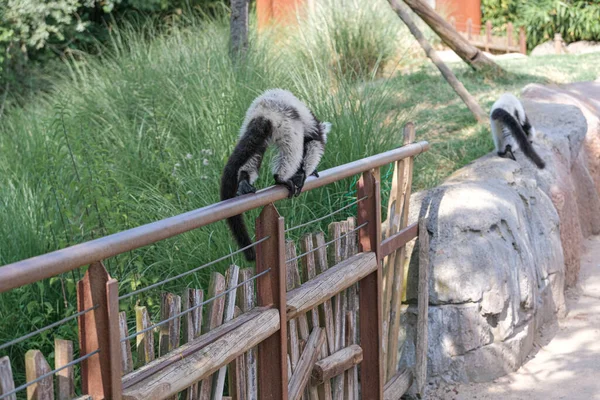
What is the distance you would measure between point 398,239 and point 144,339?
2399 mm

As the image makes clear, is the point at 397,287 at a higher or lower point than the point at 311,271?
lower

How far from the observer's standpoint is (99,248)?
2.16 metres

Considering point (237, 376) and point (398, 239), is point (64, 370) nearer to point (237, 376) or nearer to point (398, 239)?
point (237, 376)

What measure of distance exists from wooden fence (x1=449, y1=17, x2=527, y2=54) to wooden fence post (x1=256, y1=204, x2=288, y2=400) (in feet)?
51.0

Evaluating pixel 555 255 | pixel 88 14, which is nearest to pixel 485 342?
pixel 555 255

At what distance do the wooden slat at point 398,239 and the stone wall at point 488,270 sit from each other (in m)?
0.25

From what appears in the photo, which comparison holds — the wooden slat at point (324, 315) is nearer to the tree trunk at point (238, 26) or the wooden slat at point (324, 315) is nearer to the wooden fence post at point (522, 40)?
the tree trunk at point (238, 26)

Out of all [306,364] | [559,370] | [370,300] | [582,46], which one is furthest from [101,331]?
[582,46]

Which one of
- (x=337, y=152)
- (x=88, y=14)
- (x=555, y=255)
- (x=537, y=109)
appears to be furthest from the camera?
(x=88, y=14)

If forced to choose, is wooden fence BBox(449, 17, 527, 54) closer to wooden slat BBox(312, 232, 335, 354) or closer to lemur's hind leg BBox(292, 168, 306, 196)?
wooden slat BBox(312, 232, 335, 354)

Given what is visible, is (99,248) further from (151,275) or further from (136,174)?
(136,174)

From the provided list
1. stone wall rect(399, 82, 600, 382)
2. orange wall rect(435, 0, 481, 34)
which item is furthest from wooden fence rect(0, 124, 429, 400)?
orange wall rect(435, 0, 481, 34)

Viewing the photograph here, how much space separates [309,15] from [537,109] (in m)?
3.62

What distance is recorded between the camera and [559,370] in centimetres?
529
